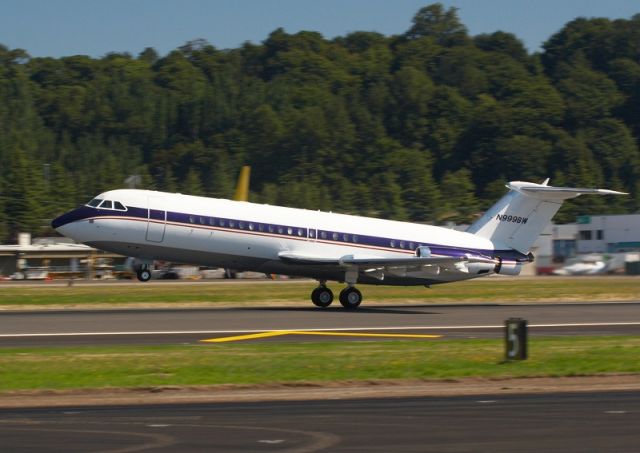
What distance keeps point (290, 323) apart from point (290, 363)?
10301mm

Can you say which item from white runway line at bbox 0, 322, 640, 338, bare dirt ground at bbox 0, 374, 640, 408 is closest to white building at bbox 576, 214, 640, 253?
white runway line at bbox 0, 322, 640, 338

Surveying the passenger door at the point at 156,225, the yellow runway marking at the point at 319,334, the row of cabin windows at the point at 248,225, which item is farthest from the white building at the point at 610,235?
the yellow runway marking at the point at 319,334

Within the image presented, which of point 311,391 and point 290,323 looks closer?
point 311,391

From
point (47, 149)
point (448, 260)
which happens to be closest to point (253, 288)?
point (448, 260)

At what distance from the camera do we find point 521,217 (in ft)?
140

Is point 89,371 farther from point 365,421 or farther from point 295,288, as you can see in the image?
point 295,288

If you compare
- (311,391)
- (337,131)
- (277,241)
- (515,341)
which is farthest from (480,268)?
(337,131)

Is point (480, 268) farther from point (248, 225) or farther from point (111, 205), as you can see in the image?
point (111, 205)

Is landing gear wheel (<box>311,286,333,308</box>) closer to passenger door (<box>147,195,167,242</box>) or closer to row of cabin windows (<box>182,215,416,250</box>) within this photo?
row of cabin windows (<box>182,215,416,250</box>)

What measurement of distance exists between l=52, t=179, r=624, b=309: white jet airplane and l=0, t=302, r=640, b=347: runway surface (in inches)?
55.1

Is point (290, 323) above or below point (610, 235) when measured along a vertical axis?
below

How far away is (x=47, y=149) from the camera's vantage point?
166250mm

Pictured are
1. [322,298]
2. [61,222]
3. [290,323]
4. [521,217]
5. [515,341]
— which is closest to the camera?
[515,341]

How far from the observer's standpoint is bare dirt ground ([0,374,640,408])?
18969 millimetres
